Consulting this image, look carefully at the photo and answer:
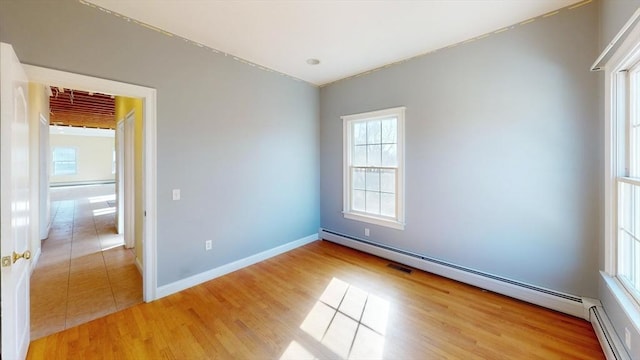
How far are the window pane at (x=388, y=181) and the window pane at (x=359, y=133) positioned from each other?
626 mm

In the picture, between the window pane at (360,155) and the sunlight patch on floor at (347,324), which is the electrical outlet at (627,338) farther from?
the window pane at (360,155)

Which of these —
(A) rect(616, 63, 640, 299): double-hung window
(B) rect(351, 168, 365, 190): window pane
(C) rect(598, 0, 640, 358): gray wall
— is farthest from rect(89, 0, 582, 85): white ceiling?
(B) rect(351, 168, 365, 190): window pane

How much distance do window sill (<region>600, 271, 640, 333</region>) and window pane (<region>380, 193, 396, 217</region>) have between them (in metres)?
2.06

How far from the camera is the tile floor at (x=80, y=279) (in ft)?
7.73

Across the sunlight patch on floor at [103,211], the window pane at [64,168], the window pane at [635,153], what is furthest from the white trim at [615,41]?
the window pane at [64,168]

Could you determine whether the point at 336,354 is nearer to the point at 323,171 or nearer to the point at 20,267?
the point at 20,267

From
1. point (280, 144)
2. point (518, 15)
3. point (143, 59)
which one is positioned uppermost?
point (518, 15)

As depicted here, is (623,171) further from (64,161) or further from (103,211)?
(64,161)

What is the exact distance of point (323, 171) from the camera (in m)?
4.55

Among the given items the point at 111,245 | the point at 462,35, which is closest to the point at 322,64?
the point at 462,35

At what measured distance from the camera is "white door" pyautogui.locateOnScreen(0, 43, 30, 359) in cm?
131

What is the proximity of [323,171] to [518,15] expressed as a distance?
3166 millimetres

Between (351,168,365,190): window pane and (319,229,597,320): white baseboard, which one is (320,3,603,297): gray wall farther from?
(351,168,365,190): window pane

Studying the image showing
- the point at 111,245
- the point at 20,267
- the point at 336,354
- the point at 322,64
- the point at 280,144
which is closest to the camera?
the point at 20,267
